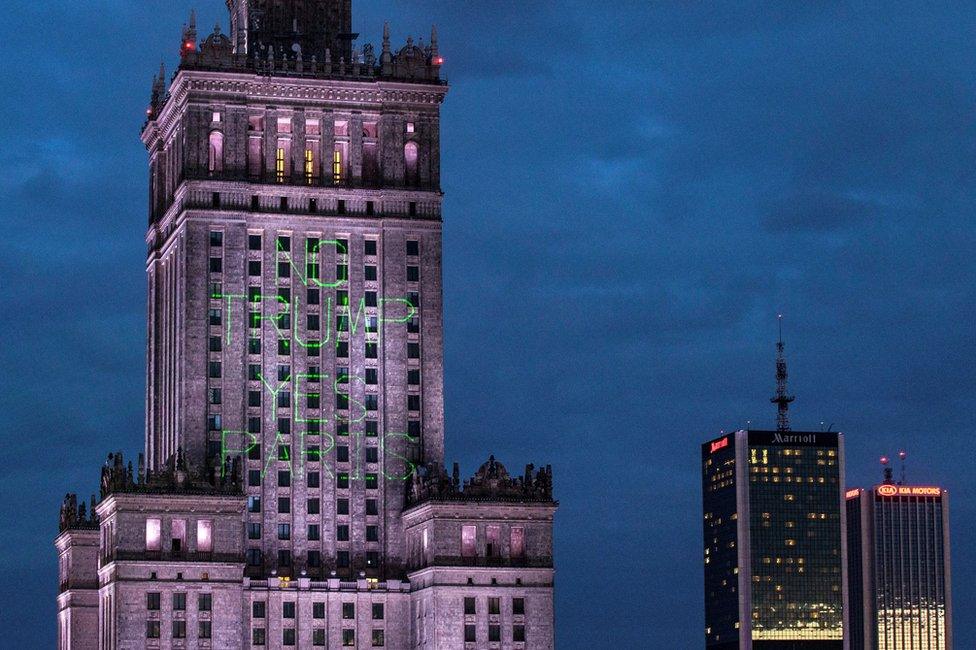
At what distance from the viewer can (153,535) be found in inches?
7584

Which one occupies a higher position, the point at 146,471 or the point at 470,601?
the point at 146,471

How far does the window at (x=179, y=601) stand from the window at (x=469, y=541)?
25944 mm

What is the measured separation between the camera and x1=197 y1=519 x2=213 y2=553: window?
193125 millimetres

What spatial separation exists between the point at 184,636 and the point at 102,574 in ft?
40.7

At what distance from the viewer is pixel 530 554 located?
199 m

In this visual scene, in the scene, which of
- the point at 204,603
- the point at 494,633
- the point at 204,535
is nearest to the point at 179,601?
the point at 204,603

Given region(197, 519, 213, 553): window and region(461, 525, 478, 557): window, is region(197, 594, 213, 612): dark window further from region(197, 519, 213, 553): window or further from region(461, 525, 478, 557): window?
region(461, 525, 478, 557): window

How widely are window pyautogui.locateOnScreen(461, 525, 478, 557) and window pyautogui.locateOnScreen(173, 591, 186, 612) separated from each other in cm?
2594

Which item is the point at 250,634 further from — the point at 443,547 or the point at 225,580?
the point at 443,547

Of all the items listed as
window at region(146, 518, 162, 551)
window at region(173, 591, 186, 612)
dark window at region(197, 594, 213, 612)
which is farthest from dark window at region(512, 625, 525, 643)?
window at region(146, 518, 162, 551)

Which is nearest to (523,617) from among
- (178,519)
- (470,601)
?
(470,601)

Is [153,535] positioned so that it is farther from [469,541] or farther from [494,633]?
[494,633]

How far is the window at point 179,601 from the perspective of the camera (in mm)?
190625

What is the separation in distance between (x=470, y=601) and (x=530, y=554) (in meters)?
7.29
